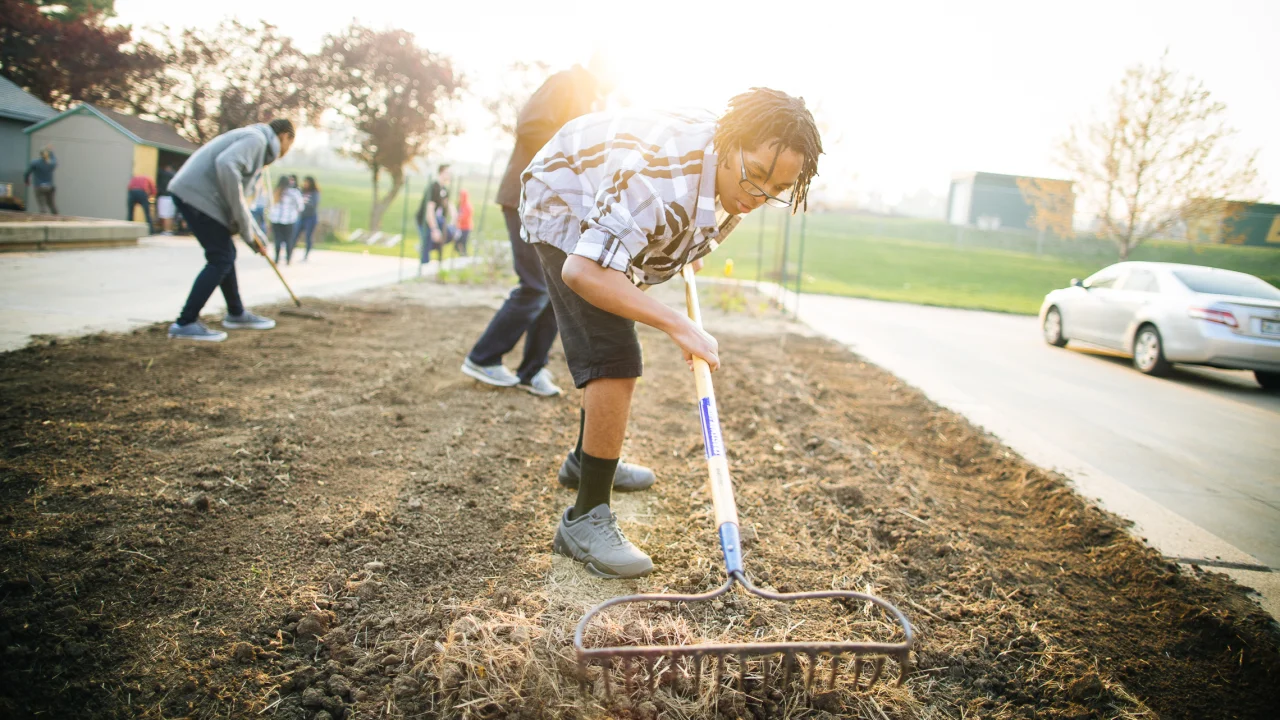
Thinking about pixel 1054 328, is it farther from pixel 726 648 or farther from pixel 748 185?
pixel 726 648

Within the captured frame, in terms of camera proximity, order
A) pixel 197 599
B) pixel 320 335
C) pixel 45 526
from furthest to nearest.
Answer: pixel 320 335
pixel 45 526
pixel 197 599

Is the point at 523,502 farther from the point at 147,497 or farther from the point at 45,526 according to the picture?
the point at 45,526

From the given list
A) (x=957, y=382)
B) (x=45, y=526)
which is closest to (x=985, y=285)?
(x=957, y=382)

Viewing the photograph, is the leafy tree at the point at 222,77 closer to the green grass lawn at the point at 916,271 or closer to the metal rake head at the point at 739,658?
the green grass lawn at the point at 916,271

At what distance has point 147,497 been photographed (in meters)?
2.39

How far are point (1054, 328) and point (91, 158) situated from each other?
64.3ft

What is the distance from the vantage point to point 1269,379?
673 cm

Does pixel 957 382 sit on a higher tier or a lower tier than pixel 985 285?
lower

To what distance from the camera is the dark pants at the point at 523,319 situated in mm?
3887

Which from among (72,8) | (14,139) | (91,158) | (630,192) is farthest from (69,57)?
(630,192)

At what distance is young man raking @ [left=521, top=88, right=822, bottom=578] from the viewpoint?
1729 mm

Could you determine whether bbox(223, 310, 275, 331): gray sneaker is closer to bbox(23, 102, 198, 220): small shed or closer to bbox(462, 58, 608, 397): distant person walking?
bbox(462, 58, 608, 397): distant person walking

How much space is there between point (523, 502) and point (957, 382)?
4855 millimetres

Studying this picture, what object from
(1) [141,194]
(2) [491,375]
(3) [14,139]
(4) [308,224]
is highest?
(3) [14,139]
